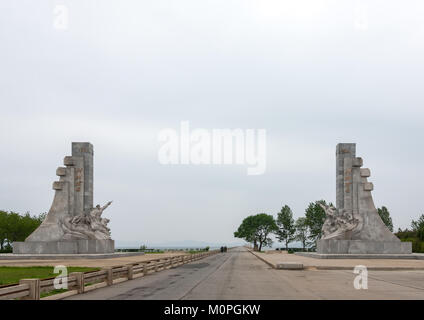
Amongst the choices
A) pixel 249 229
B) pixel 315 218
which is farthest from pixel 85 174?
pixel 249 229

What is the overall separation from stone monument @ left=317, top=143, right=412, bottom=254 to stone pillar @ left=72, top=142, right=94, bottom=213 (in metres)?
24.5

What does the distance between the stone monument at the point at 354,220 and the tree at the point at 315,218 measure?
52934 mm

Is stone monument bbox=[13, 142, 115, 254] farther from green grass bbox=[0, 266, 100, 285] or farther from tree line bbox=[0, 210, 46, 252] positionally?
tree line bbox=[0, 210, 46, 252]

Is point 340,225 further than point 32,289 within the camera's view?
Yes

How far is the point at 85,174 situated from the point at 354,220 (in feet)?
93.0

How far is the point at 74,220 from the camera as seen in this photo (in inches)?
1954

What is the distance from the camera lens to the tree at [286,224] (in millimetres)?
129375

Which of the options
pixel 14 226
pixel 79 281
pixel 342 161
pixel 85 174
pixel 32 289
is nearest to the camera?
pixel 32 289

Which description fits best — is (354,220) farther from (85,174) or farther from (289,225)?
(289,225)

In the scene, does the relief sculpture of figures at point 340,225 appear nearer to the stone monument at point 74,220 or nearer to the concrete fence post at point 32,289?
the stone monument at point 74,220
